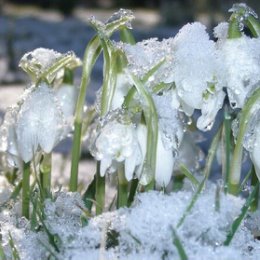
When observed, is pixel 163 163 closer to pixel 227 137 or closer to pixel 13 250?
pixel 227 137

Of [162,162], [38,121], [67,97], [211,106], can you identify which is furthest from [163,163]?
[67,97]

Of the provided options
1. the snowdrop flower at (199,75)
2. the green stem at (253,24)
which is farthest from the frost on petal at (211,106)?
the green stem at (253,24)

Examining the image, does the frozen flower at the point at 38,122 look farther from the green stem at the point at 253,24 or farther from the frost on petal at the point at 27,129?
the green stem at the point at 253,24

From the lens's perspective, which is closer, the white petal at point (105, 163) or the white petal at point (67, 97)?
the white petal at point (105, 163)

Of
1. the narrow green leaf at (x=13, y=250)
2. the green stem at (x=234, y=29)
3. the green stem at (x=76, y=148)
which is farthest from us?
the green stem at (x=76, y=148)

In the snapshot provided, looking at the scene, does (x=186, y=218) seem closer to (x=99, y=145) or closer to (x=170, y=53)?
(x=99, y=145)

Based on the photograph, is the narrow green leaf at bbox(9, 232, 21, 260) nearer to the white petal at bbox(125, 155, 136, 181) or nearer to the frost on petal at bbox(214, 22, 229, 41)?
the white petal at bbox(125, 155, 136, 181)

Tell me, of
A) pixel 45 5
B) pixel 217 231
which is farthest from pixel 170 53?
pixel 45 5
